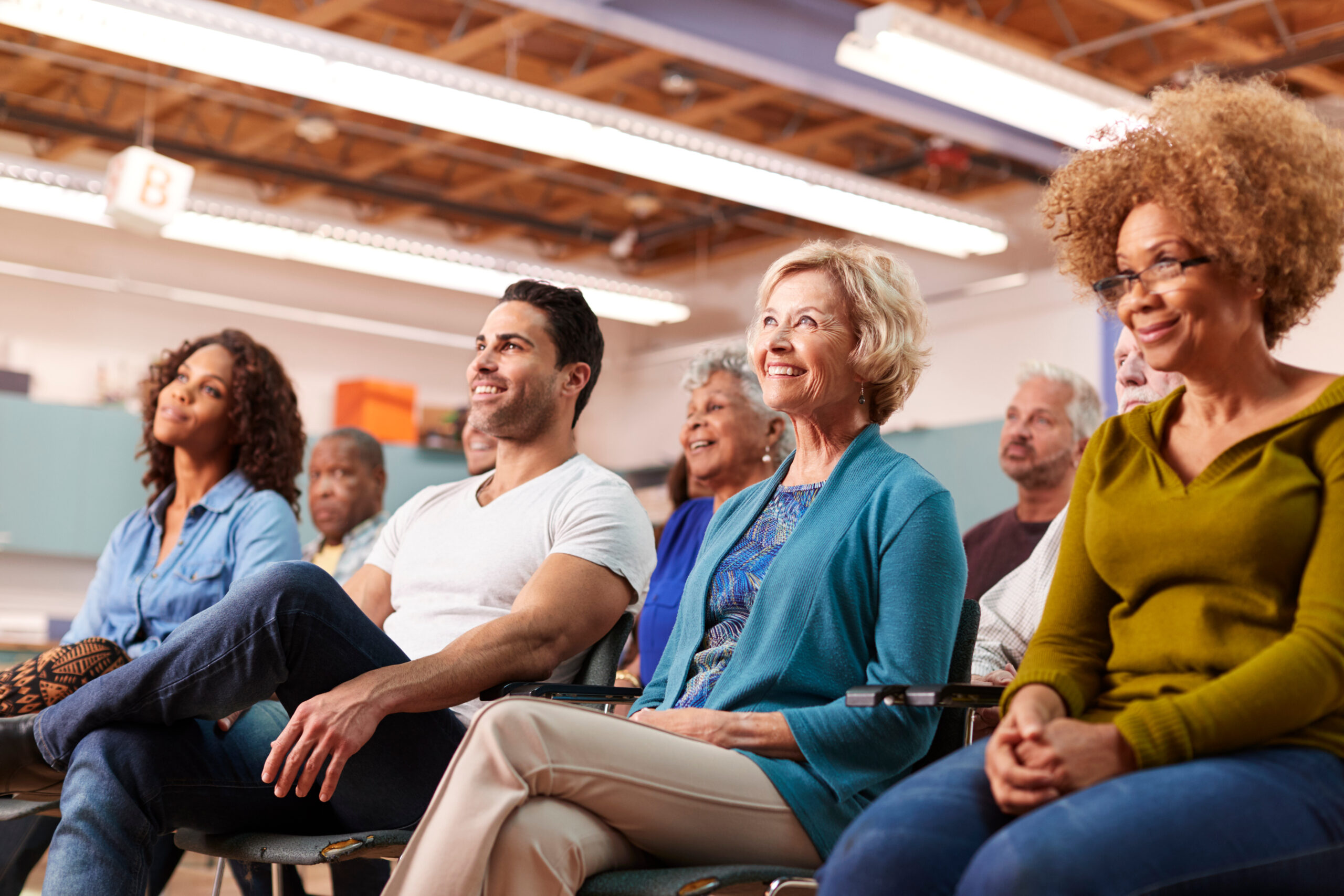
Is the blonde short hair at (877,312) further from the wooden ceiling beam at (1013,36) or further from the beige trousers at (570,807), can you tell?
the wooden ceiling beam at (1013,36)

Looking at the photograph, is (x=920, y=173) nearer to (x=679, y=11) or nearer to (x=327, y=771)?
(x=679, y=11)

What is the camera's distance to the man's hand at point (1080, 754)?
1221mm

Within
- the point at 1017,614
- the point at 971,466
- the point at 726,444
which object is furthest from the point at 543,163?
the point at 1017,614

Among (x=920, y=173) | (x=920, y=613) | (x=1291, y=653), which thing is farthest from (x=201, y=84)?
(x=1291, y=653)

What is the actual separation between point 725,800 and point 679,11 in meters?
4.59

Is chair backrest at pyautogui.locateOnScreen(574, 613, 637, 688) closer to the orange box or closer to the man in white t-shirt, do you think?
the man in white t-shirt

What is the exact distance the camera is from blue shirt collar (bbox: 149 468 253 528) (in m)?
2.83

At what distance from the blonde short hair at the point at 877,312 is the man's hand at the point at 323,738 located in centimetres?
88

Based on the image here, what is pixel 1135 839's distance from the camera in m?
1.12

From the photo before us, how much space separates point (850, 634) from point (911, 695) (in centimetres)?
26

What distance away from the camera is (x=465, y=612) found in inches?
89.0

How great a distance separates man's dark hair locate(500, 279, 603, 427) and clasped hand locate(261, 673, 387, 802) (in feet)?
2.95

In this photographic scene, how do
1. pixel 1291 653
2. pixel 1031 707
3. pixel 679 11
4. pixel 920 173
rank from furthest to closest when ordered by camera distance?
pixel 920 173
pixel 679 11
pixel 1031 707
pixel 1291 653

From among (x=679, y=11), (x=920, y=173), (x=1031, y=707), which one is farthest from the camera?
(x=920, y=173)
